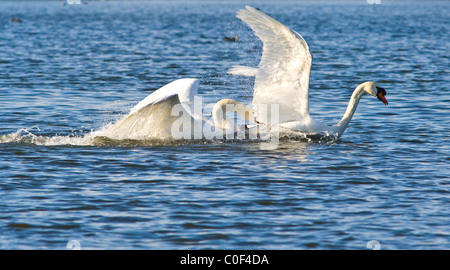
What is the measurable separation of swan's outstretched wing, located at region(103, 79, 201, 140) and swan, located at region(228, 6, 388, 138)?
0.83m

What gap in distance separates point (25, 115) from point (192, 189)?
6519 millimetres

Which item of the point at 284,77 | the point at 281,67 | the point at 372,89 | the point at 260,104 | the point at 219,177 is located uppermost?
the point at 281,67

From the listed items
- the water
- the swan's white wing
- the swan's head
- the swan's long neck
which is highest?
the swan's white wing

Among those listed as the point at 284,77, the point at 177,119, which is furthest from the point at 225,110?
the point at 284,77

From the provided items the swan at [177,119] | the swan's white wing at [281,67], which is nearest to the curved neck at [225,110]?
the swan at [177,119]

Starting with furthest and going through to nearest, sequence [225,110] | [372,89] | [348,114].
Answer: [372,89]
[348,114]
[225,110]

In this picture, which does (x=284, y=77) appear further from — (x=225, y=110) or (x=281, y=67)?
(x=225, y=110)

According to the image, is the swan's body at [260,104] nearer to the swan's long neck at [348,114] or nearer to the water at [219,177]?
the swan's long neck at [348,114]

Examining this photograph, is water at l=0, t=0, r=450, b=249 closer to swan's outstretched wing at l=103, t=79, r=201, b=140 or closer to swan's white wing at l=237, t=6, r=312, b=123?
swan's outstretched wing at l=103, t=79, r=201, b=140

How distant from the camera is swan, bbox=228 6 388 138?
10906 mm

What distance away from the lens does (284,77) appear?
38.0ft

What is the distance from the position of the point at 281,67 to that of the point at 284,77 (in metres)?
0.22

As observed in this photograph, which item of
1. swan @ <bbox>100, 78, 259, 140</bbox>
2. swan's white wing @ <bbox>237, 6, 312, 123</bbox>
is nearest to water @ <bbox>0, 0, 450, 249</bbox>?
swan @ <bbox>100, 78, 259, 140</bbox>
